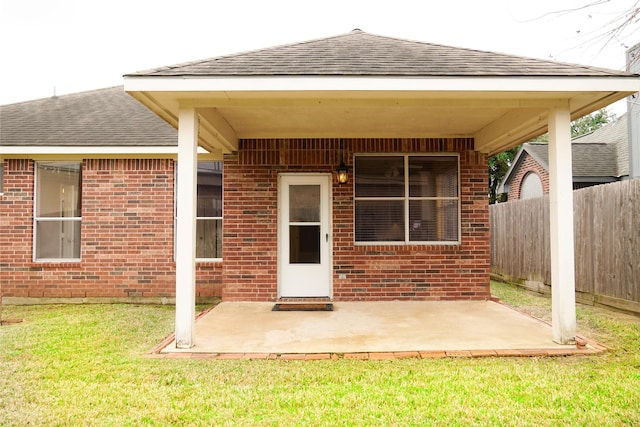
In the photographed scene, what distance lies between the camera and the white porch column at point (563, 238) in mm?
4605

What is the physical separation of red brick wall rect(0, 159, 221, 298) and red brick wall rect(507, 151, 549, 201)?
1225 cm

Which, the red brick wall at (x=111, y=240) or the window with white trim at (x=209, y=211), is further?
the window with white trim at (x=209, y=211)

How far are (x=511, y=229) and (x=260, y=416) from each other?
9.20 meters

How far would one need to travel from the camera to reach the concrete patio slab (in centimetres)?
453

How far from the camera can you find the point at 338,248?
7.29 metres

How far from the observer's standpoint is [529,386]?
350cm

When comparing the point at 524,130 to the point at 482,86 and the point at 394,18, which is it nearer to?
the point at 482,86

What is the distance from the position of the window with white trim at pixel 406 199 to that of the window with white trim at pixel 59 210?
16.9 feet

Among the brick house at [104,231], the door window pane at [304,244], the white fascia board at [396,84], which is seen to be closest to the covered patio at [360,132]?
the white fascia board at [396,84]

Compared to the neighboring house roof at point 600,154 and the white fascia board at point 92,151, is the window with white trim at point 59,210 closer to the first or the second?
the white fascia board at point 92,151

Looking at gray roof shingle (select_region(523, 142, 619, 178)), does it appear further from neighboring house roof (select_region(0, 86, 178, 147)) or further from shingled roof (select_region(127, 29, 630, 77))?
neighboring house roof (select_region(0, 86, 178, 147))

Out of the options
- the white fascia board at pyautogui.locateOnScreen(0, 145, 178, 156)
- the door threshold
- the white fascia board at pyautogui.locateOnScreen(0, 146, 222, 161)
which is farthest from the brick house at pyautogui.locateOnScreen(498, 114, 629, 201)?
the white fascia board at pyautogui.locateOnScreen(0, 145, 178, 156)

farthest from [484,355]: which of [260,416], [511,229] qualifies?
[511,229]

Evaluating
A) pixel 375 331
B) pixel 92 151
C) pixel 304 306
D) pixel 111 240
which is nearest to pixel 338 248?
pixel 304 306
